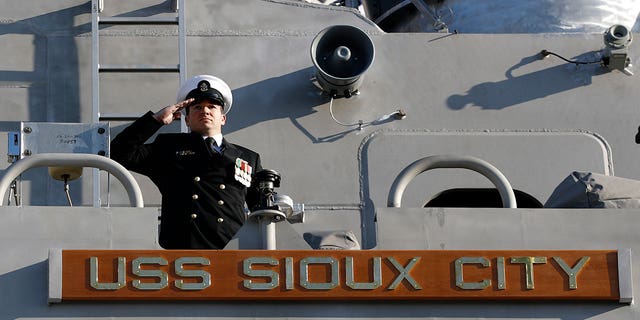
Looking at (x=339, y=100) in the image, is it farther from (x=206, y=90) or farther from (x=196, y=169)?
(x=196, y=169)

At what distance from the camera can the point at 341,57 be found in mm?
10156

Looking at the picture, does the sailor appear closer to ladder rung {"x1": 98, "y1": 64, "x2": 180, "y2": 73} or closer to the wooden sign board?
the wooden sign board

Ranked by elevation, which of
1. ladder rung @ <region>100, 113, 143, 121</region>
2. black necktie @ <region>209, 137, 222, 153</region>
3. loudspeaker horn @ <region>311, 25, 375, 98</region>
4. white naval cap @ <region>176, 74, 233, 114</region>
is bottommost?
black necktie @ <region>209, 137, 222, 153</region>

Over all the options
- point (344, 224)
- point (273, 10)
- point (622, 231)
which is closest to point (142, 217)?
point (622, 231)

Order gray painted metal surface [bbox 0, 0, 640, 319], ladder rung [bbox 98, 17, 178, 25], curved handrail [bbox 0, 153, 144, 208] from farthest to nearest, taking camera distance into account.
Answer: ladder rung [bbox 98, 17, 178, 25], gray painted metal surface [bbox 0, 0, 640, 319], curved handrail [bbox 0, 153, 144, 208]

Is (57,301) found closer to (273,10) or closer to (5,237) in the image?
(5,237)

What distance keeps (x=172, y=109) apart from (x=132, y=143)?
241 millimetres

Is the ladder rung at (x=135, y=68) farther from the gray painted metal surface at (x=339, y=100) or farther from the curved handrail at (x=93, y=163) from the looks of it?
the curved handrail at (x=93, y=163)

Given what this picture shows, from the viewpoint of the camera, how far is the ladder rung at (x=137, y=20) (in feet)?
34.4

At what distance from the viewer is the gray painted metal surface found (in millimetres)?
10070

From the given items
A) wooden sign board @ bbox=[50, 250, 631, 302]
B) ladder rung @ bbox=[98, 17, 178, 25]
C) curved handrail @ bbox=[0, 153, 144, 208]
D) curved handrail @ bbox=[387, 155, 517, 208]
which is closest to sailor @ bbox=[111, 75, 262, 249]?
curved handrail @ bbox=[0, 153, 144, 208]

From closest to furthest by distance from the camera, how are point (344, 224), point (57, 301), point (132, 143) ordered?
point (57, 301)
point (132, 143)
point (344, 224)

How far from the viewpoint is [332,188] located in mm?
10039

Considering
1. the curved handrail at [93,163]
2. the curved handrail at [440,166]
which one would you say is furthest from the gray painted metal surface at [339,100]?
the curved handrail at [93,163]
